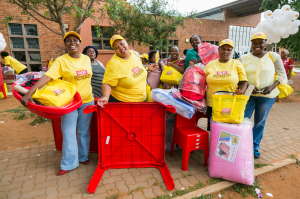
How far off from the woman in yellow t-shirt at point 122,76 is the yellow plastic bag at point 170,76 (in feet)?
1.96

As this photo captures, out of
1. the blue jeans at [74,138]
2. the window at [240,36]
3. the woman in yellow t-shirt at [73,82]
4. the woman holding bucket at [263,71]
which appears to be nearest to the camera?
the woman in yellow t-shirt at [73,82]

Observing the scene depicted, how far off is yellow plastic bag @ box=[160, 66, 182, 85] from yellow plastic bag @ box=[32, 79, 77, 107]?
4.85 ft

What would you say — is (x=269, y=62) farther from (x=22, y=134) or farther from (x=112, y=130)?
(x=22, y=134)

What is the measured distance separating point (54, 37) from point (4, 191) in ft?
31.1

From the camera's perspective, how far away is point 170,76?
318 cm

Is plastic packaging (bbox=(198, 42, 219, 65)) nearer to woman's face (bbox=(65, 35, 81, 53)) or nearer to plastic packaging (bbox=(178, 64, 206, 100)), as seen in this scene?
plastic packaging (bbox=(178, 64, 206, 100))

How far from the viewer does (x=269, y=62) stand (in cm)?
282

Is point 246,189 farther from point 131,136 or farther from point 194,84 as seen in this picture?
point 131,136

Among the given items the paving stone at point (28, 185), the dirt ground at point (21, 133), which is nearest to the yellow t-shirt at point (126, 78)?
the paving stone at point (28, 185)

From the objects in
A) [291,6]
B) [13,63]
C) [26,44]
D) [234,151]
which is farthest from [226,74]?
[26,44]

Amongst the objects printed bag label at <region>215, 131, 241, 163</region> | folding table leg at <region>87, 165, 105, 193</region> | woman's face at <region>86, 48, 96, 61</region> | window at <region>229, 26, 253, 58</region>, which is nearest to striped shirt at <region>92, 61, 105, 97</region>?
woman's face at <region>86, 48, 96, 61</region>

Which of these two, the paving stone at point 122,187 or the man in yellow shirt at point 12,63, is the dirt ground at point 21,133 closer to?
the paving stone at point 122,187

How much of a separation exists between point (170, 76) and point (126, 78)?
94 centimetres

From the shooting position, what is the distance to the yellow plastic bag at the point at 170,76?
316cm
